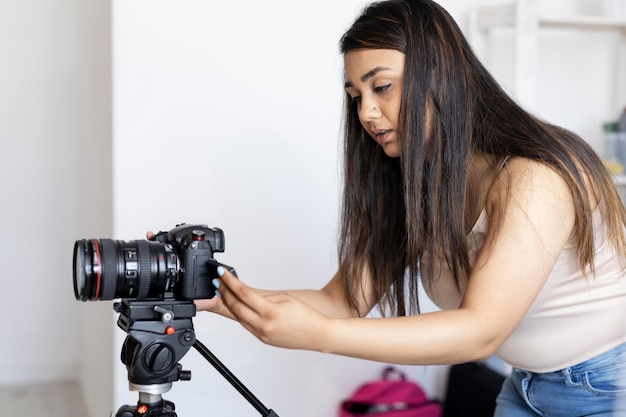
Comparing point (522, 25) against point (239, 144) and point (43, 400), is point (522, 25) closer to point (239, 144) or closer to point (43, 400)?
point (239, 144)

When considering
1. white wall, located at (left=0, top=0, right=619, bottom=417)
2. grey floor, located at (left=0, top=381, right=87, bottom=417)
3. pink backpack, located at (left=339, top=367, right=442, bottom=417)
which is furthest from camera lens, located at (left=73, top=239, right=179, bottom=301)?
grey floor, located at (left=0, top=381, right=87, bottom=417)

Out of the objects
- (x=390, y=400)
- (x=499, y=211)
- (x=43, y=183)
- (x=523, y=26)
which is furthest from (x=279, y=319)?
(x=43, y=183)

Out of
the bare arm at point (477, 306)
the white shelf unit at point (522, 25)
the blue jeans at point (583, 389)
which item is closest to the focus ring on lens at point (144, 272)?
the bare arm at point (477, 306)

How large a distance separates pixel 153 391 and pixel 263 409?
0.49ft

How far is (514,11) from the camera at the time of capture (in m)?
2.21

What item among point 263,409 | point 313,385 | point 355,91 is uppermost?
point 355,91

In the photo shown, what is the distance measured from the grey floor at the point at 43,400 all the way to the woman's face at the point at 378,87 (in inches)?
70.2

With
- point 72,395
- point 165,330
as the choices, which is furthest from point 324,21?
point 72,395

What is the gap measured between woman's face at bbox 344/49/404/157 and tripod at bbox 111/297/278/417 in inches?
15.4

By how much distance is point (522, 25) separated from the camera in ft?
7.21

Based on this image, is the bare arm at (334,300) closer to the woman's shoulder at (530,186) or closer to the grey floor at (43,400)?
the woman's shoulder at (530,186)

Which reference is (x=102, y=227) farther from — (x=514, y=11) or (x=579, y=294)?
(x=579, y=294)

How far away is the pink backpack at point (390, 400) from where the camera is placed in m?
2.18

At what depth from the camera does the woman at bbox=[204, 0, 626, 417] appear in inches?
42.2
